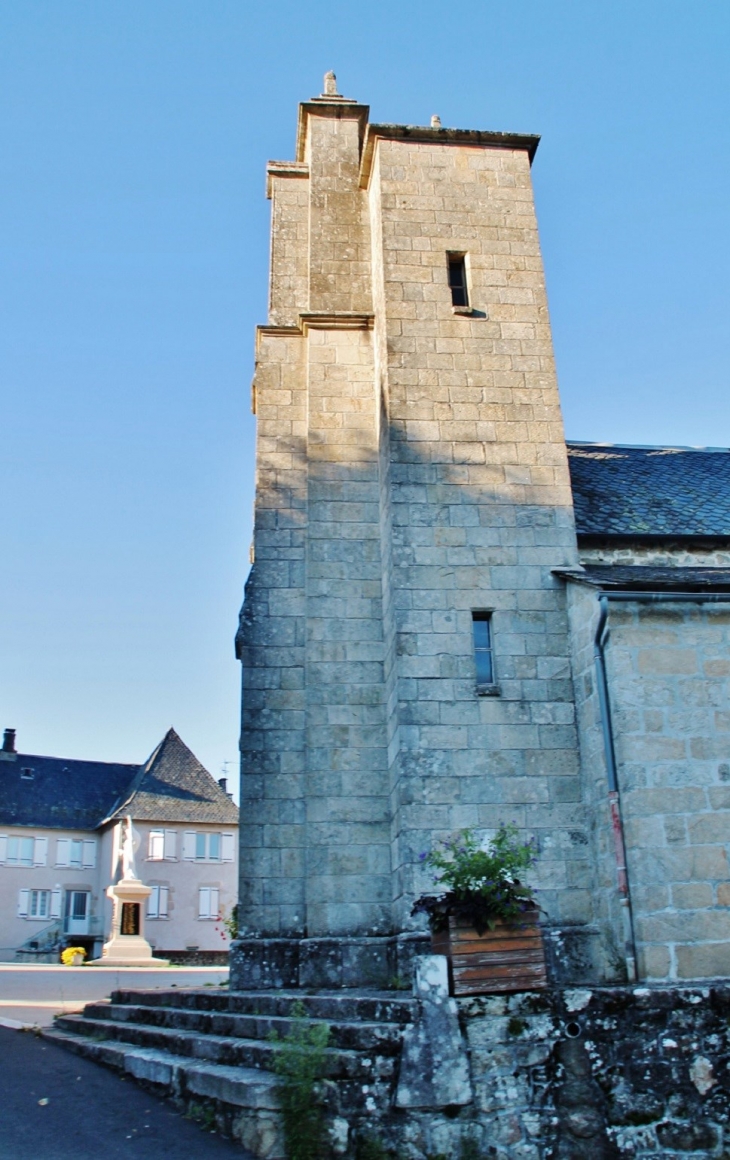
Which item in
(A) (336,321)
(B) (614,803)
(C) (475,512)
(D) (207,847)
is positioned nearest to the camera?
(B) (614,803)

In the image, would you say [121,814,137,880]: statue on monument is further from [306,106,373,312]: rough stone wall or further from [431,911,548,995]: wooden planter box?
[431,911,548,995]: wooden planter box

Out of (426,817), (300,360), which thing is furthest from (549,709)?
(300,360)

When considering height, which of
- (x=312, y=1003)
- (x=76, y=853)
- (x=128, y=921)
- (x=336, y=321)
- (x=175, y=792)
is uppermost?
(x=336, y=321)

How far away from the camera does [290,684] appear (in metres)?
10.1

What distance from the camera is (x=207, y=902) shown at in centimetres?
3762

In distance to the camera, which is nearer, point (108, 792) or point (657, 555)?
point (657, 555)

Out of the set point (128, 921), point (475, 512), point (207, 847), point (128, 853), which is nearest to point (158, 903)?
point (207, 847)

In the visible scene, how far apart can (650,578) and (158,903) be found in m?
32.0

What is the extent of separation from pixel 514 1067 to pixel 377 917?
368 cm

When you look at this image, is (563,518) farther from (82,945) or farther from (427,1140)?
(82,945)

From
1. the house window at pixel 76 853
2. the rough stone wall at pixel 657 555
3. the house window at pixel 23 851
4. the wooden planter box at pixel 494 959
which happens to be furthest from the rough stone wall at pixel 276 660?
the house window at pixel 76 853

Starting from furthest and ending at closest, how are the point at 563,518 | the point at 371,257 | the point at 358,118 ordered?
A: the point at 358,118 → the point at 371,257 → the point at 563,518

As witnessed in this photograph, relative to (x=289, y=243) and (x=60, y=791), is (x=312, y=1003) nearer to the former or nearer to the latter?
(x=289, y=243)

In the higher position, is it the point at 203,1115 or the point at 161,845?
the point at 161,845
